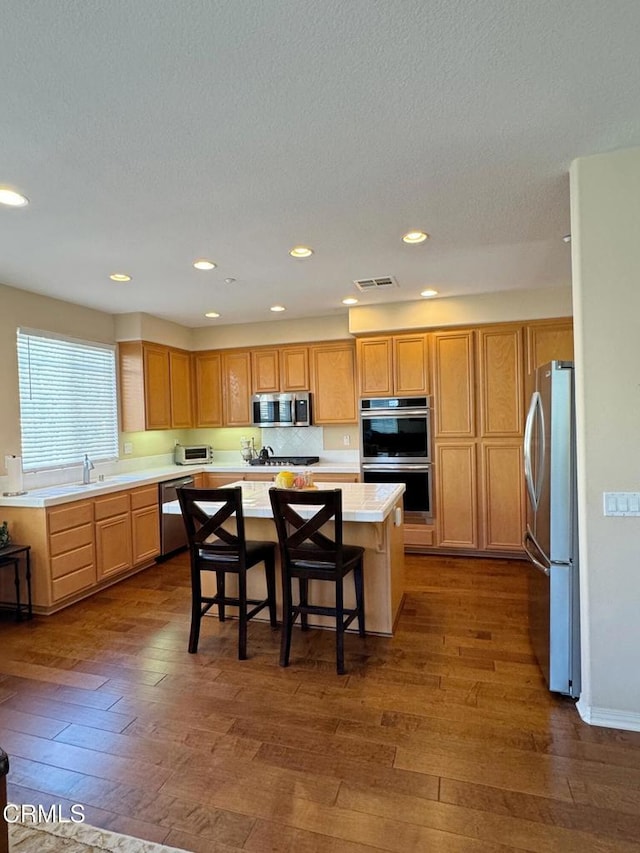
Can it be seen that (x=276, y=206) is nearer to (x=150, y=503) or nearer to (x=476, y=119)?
(x=476, y=119)

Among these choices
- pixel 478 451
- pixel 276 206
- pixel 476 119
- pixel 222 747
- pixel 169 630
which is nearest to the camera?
pixel 476 119

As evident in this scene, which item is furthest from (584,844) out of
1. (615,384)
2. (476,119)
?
(476,119)

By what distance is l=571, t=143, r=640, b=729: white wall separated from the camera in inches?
83.1

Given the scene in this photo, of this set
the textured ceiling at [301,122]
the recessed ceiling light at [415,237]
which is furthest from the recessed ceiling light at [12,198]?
the recessed ceiling light at [415,237]

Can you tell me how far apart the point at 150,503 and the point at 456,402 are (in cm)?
331

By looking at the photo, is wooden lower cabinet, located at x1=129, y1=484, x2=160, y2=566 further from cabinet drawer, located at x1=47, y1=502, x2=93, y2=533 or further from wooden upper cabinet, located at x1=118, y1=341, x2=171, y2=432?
wooden upper cabinet, located at x1=118, y1=341, x2=171, y2=432

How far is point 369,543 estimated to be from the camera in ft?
9.96

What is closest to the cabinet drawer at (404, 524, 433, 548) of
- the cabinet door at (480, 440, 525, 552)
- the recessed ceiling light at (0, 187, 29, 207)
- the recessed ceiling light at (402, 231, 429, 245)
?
the cabinet door at (480, 440, 525, 552)

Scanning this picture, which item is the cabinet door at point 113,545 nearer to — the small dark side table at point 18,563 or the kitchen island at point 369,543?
the small dark side table at point 18,563

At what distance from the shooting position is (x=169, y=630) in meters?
3.26

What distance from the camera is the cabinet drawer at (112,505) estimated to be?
4.07 metres

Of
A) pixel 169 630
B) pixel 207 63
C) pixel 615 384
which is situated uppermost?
pixel 207 63

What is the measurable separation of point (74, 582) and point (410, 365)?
3690 mm

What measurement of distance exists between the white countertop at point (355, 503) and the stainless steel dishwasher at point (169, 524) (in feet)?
5.02
